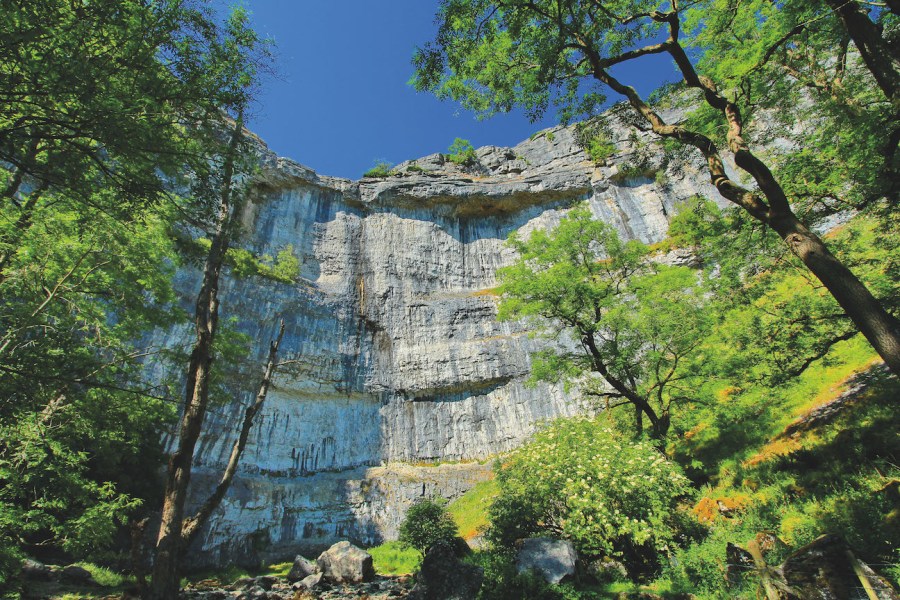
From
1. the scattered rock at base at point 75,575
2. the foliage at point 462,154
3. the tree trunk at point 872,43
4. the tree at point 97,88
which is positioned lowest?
the scattered rock at base at point 75,575

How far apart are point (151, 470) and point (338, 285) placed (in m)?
15.1

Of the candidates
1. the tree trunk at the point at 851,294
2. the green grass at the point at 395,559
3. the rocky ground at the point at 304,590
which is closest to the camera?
the tree trunk at the point at 851,294

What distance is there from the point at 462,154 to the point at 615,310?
1280 inches

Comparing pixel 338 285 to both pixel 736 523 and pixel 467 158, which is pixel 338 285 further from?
pixel 736 523

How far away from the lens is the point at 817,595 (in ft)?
14.9

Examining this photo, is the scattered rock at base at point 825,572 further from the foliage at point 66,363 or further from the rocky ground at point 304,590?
the foliage at point 66,363

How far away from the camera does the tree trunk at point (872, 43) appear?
569 cm

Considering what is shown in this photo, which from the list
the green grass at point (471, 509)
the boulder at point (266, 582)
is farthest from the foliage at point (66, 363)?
the green grass at point (471, 509)

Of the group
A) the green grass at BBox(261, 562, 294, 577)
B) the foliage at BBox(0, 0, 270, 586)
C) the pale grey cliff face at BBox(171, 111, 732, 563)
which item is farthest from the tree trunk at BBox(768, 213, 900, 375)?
the green grass at BBox(261, 562, 294, 577)

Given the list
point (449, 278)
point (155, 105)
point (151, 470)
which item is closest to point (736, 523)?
point (155, 105)

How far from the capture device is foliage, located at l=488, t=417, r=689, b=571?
8.38 m

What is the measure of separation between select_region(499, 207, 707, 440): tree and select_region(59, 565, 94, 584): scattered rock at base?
43.3 ft

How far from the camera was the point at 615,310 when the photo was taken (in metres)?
12.4

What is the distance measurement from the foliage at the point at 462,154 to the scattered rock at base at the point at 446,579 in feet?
125
